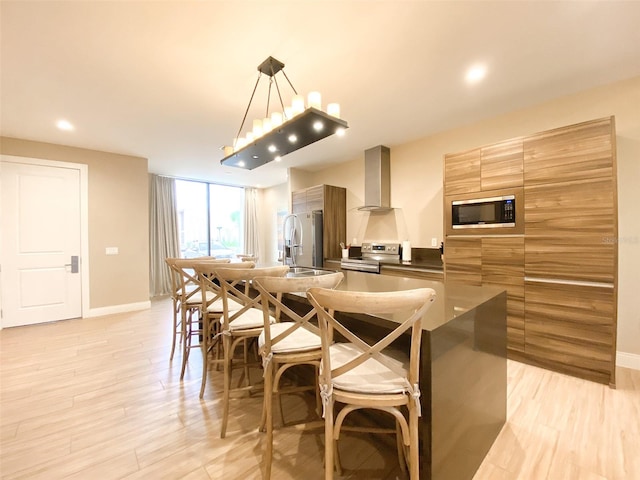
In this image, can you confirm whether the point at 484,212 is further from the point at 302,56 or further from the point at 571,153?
the point at 302,56

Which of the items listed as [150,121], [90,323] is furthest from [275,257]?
[150,121]

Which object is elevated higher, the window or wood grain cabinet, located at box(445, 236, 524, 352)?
the window

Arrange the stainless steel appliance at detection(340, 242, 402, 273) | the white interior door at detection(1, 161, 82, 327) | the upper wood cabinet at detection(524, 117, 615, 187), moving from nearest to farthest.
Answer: the upper wood cabinet at detection(524, 117, 615, 187) < the white interior door at detection(1, 161, 82, 327) < the stainless steel appliance at detection(340, 242, 402, 273)

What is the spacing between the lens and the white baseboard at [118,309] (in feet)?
14.3

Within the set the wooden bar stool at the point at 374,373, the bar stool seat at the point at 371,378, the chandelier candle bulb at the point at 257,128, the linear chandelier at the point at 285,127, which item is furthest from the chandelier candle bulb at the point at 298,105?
the bar stool seat at the point at 371,378

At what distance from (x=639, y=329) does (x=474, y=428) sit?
2.44m

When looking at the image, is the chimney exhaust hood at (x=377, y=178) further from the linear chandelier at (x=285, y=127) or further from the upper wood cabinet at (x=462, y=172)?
the linear chandelier at (x=285, y=127)

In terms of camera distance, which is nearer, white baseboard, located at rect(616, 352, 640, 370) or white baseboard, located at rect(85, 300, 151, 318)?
white baseboard, located at rect(616, 352, 640, 370)

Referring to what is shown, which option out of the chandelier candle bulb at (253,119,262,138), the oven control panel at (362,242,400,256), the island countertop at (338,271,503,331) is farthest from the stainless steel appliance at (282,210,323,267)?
the island countertop at (338,271,503,331)

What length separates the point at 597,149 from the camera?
2244 millimetres

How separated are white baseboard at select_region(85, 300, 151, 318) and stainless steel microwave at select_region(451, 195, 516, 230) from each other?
209 inches

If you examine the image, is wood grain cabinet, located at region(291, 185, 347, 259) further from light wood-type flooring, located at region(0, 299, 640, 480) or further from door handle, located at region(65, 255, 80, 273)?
door handle, located at region(65, 255, 80, 273)

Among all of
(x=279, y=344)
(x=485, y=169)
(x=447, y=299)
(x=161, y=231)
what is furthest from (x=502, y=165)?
(x=161, y=231)

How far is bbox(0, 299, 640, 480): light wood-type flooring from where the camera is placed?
4.73ft
